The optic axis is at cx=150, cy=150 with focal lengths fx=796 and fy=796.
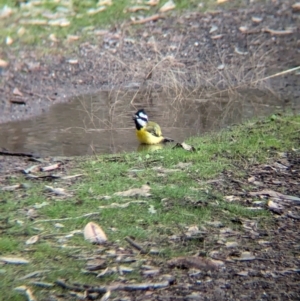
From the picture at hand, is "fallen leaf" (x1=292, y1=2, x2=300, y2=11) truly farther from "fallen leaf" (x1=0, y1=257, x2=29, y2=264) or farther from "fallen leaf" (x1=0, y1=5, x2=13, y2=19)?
"fallen leaf" (x1=0, y1=257, x2=29, y2=264)

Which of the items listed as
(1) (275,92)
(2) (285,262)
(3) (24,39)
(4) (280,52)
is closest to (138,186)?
(2) (285,262)

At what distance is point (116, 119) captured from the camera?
36.6 ft

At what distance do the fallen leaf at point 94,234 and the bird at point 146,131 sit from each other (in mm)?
3876

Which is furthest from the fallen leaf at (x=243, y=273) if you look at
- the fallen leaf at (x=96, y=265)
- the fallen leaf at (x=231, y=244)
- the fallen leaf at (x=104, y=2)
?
the fallen leaf at (x=104, y=2)

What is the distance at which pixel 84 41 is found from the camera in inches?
549

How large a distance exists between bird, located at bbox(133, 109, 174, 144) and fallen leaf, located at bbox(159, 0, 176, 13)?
5388 millimetres

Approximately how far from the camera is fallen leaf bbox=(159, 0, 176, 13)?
15250 millimetres

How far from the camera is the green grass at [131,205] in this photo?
5.56m

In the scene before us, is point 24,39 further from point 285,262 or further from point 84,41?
point 285,262

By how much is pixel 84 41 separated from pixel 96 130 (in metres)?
3.82

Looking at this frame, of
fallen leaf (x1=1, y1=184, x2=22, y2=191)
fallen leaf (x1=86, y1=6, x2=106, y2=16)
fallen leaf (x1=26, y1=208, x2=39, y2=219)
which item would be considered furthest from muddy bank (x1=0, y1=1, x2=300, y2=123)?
fallen leaf (x1=26, y1=208, x2=39, y2=219)

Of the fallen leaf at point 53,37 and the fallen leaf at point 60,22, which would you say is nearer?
the fallen leaf at point 53,37

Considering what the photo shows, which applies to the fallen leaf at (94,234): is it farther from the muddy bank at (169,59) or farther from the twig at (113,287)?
the muddy bank at (169,59)

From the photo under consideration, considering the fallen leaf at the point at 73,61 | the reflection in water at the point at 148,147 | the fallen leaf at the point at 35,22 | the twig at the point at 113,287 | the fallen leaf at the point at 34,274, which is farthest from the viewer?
the fallen leaf at the point at 35,22
